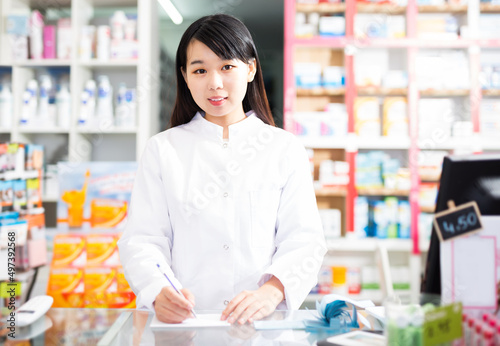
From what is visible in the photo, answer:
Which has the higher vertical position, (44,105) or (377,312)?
(44,105)

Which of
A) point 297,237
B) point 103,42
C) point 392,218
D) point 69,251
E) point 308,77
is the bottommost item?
point 69,251

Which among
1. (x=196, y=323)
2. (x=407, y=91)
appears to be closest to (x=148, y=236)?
(x=196, y=323)

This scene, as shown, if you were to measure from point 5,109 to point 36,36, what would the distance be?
592 millimetres

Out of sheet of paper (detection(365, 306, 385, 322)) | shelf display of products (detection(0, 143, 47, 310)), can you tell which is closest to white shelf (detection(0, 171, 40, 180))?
shelf display of products (detection(0, 143, 47, 310))

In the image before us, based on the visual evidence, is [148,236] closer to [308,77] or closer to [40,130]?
[40,130]

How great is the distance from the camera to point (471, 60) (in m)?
3.56

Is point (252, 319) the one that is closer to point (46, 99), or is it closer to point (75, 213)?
point (75, 213)

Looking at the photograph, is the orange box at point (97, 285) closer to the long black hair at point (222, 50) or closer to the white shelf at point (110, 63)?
the long black hair at point (222, 50)

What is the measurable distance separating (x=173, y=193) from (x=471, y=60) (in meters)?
3.13

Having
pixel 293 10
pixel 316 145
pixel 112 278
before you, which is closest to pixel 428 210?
pixel 316 145

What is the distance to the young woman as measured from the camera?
124cm

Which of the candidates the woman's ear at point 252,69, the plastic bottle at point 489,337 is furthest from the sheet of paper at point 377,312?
the woman's ear at point 252,69

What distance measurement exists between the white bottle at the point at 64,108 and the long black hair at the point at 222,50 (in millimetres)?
2123

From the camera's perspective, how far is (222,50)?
1.24m
